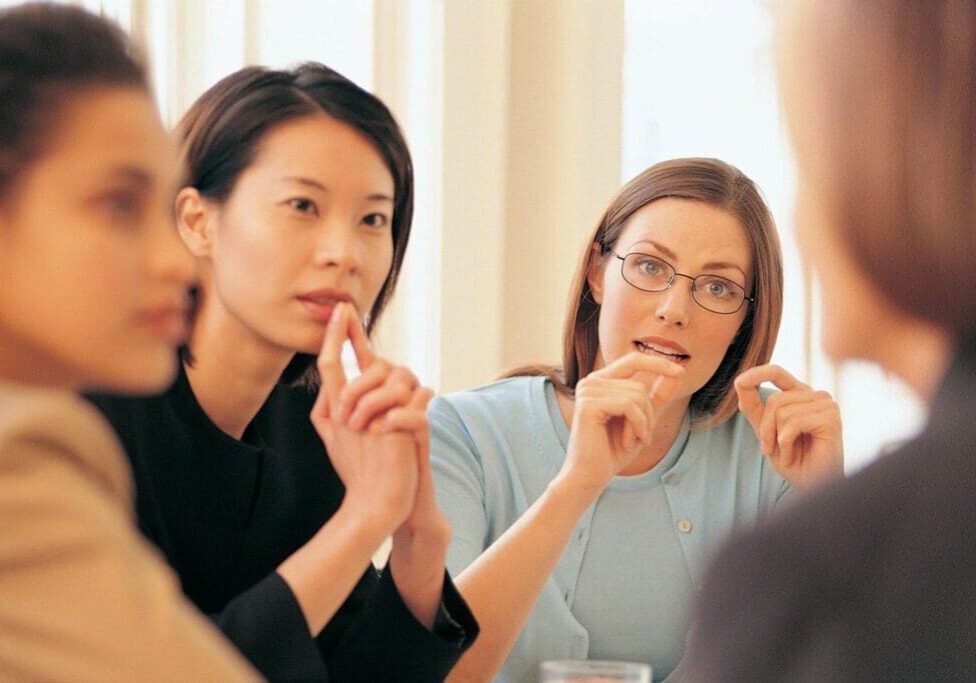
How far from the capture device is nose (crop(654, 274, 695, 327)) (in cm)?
227

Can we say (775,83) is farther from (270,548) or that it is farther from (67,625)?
(270,548)

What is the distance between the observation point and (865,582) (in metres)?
0.78

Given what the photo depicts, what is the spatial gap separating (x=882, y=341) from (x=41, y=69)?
596 mm

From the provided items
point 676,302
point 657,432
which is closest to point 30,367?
point 676,302

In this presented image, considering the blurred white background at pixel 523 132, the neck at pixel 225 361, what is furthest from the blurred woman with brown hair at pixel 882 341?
the blurred white background at pixel 523 132

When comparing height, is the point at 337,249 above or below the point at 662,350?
above

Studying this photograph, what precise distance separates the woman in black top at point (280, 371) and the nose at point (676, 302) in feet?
2.32

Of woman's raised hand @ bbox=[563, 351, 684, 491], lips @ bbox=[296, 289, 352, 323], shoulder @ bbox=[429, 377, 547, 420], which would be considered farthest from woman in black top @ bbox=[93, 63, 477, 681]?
shoulder @ bbox=[429, 377, 547, 420]

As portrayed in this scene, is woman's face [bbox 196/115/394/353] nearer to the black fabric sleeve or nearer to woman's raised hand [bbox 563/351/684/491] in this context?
the black fabric sleeve

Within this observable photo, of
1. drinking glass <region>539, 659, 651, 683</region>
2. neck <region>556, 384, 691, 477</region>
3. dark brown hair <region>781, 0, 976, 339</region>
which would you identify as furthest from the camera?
neck <region>556, 384, 691, 477</region>

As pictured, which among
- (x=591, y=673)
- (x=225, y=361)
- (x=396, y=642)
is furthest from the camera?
(x=225, y=361)

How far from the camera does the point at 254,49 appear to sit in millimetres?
3115

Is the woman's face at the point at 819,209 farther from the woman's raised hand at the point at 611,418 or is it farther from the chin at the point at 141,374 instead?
the woman's raised hand at the point at 611,418

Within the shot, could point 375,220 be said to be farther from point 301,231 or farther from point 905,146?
point 905,146
